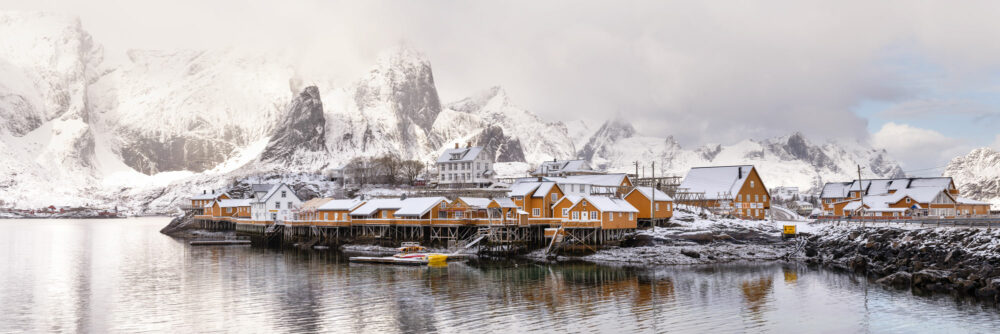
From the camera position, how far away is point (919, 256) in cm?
5531

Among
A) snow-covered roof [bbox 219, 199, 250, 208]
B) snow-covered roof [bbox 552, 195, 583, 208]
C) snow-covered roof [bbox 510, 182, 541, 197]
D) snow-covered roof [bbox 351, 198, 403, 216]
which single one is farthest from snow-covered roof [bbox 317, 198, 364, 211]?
snow-covered roof [bbox 219, 199, 250, 208]

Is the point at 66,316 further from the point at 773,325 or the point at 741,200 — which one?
the point at 741,200

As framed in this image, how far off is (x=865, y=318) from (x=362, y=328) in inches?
1047

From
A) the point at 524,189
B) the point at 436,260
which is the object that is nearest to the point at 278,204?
the point at 524,189

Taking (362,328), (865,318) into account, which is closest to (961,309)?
(865,318)

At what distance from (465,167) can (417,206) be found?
56913 mm

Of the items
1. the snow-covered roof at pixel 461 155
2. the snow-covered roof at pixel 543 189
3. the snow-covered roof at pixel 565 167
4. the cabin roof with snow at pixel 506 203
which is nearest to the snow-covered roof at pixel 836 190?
the snow-covered roof at pixel 565 167

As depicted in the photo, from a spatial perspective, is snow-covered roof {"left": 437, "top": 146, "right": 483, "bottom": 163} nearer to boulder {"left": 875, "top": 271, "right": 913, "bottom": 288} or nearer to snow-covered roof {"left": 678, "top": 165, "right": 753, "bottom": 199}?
snow-covered roof {"left": 678, "top": 165, "right": 753, "bottom": 199}

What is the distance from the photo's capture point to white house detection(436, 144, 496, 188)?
13675 cm

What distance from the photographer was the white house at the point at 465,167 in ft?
449

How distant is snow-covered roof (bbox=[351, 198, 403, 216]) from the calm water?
17.5 m

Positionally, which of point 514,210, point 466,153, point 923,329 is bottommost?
point 923,329

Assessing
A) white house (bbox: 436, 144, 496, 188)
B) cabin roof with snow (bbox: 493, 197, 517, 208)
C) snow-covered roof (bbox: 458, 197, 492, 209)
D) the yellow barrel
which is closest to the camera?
the yellow barrel

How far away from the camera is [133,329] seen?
36.8 m
